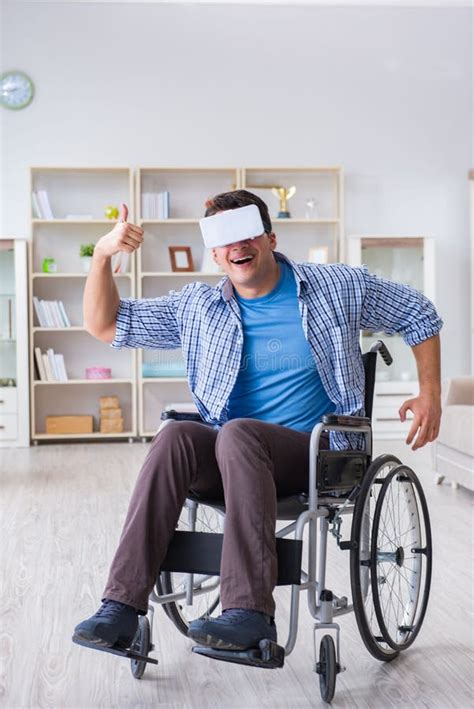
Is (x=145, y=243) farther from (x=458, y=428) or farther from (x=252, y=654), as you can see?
(x=252, y=654)

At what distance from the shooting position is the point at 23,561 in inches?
134

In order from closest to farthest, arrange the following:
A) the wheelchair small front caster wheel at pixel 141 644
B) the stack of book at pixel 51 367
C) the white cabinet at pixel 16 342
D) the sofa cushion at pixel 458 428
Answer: the wheelchair small front caster wheel at pixel 141 644 < the sofa cushion at pixel 458 428 < the white cabinet at pixel 16 342 < the stack of book at pixel 51 367

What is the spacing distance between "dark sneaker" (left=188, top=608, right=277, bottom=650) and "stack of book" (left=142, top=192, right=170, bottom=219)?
16.7ft

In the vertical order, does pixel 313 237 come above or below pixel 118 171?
below

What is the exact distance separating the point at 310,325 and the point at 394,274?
4.74 m

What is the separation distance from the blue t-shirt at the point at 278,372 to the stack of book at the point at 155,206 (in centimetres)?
450

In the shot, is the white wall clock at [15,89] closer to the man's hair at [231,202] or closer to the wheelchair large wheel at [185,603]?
the wheelchair large wheel at [185,603]

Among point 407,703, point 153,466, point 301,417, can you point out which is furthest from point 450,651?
point 153,466

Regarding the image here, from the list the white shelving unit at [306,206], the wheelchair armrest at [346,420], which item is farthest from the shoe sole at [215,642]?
the white shelving unit at [306,206]

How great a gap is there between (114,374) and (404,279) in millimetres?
2091

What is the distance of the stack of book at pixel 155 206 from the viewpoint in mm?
6805

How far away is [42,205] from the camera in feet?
22.1

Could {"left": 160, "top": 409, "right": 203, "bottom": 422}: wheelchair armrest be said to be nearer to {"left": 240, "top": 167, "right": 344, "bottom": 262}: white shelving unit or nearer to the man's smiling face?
the man's smiling face

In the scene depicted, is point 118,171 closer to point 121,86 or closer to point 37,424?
point 121,86
